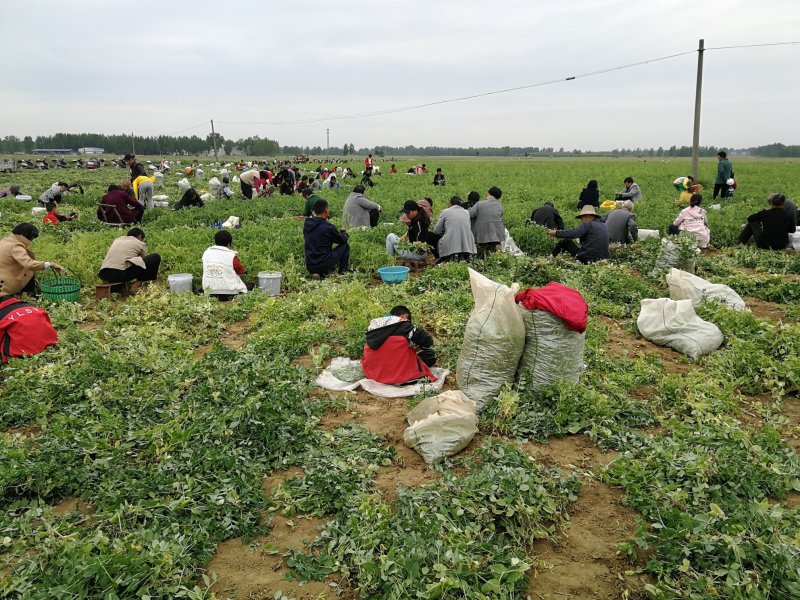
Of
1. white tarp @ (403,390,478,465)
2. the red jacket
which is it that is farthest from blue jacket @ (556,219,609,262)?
white tarp @ (403,390,478,465)

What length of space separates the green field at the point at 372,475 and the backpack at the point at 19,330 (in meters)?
0.29

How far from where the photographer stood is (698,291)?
7105 mm

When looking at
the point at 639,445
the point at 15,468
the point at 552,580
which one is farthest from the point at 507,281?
the point at 15,468

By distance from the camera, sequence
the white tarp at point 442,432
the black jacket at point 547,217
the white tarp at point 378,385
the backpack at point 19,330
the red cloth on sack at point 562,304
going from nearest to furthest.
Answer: the white tarp at point 442,432, the red cloth on sack at point 562,304, the white tarp at point 378,385, the backpack at point 19,330, the black jacket at point 547,217

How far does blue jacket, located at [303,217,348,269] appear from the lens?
9211mm

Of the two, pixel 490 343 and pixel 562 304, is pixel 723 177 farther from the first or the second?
pixel 490 343

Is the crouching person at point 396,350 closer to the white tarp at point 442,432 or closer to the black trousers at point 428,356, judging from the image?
the black trousers at point 428,356

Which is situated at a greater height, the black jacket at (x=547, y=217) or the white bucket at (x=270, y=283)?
the black jacket at (x=547, y=217)

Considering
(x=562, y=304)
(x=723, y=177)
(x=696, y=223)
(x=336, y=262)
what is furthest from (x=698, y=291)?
(x=723, y=177)

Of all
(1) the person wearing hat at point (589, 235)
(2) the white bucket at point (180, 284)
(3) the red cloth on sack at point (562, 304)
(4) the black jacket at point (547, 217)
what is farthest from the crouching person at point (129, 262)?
(4) the black jacket at point (547, 217)

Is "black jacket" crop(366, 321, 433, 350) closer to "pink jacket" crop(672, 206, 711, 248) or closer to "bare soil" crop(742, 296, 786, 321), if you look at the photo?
"bare soil" crop(742, 296, 786, 321)

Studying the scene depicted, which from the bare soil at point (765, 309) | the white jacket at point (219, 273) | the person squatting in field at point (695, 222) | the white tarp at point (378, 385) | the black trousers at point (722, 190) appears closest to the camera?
the white tarp at point (378, 385)

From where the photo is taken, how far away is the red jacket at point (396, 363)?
211 inches

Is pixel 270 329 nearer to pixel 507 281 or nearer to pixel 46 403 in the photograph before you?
pixel 46 403
